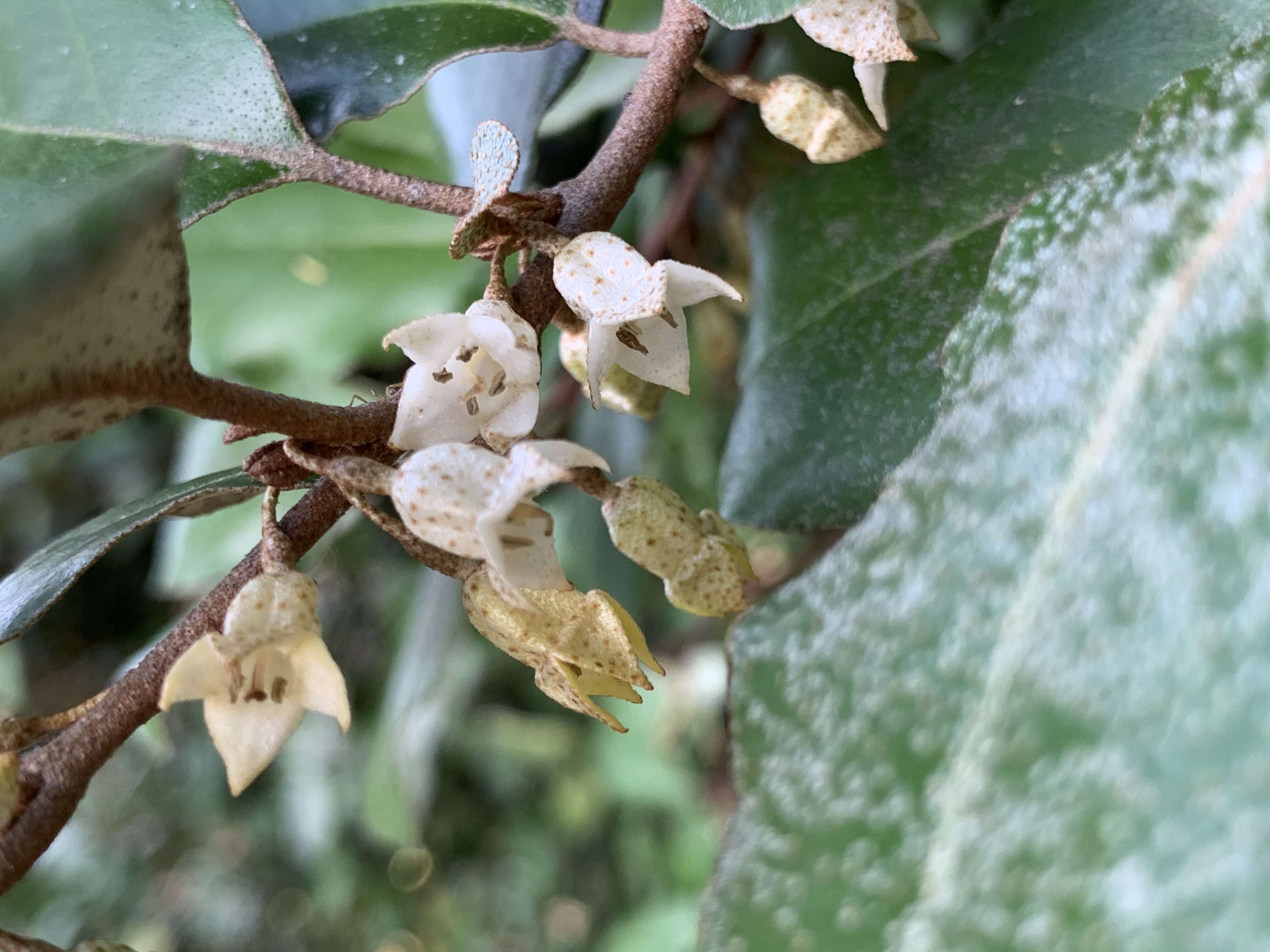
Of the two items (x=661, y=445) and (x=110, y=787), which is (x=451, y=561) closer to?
(x=661, y=445)

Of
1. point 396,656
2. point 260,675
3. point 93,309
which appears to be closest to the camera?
point 93,309

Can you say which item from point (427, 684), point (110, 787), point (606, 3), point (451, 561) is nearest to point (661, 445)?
point (427, 684)

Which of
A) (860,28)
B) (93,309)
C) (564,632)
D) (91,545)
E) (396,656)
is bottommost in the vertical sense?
(396,656)

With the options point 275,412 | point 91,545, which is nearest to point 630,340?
point 275,412

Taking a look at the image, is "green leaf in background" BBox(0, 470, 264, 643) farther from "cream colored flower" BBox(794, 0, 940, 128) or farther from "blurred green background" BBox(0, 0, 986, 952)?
"blurred green background" BBox(0, 0, 986, 952)

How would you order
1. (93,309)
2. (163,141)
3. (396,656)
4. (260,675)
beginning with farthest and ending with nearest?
(396,656) < (163,141) < (260,675) < (93,309)

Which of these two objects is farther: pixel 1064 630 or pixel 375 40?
pixel 375 40

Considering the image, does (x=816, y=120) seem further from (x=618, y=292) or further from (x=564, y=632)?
(x=564, y=632)

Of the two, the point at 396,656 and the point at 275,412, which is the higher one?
the point at 275,412
